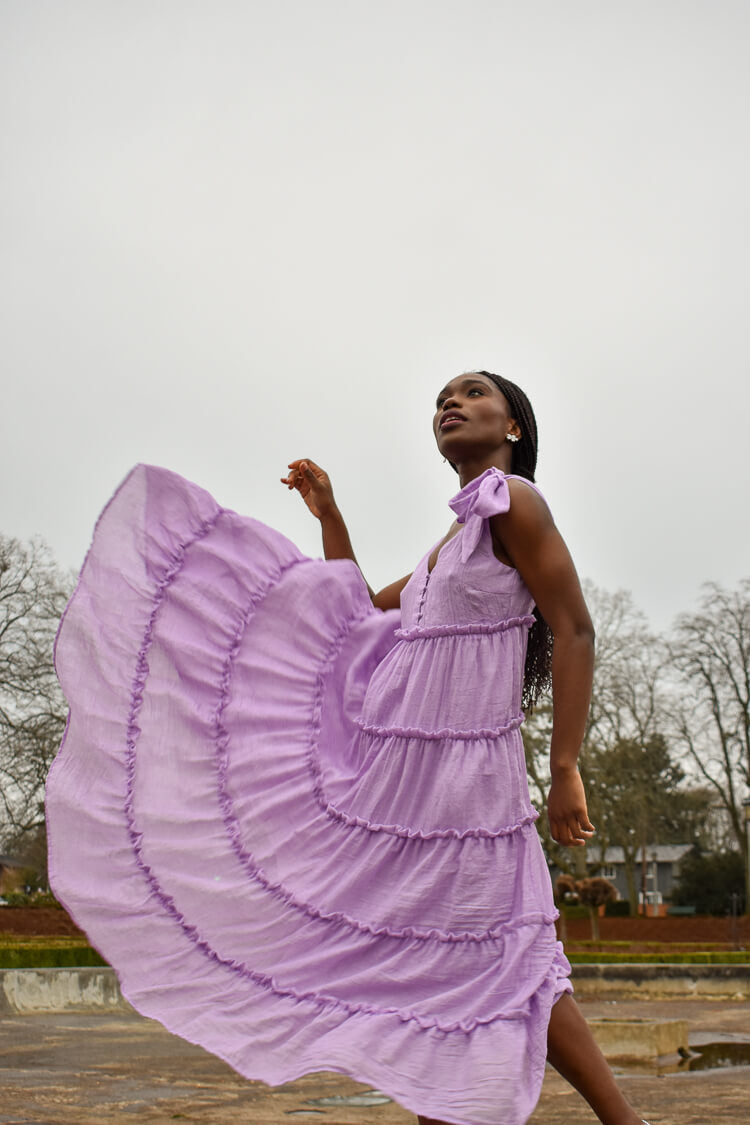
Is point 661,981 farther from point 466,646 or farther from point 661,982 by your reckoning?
point 466,646

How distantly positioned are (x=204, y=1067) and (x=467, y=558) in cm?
375

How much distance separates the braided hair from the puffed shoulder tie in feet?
1.10

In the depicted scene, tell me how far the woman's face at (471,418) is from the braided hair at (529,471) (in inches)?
1.2

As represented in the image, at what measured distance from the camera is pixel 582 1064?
2.34m

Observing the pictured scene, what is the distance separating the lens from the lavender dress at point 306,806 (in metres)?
2.34

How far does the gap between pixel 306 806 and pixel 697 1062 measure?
4395 millimetres

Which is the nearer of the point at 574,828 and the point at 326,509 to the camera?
the point at 574,828

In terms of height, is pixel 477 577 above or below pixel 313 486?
below

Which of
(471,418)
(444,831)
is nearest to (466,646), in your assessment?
(444,831)

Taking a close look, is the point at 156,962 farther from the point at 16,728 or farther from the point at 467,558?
the point at 16,728

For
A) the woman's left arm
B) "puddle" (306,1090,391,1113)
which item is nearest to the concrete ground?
"puddle" (306,1090,391,1113)

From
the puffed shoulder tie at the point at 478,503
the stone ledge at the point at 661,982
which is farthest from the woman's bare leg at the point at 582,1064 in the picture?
the stone ledge at the point at 661,982

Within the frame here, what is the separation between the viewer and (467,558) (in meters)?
2.75

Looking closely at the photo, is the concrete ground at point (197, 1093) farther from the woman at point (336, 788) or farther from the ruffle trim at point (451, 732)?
the ruffle trim at point (451, 732)
